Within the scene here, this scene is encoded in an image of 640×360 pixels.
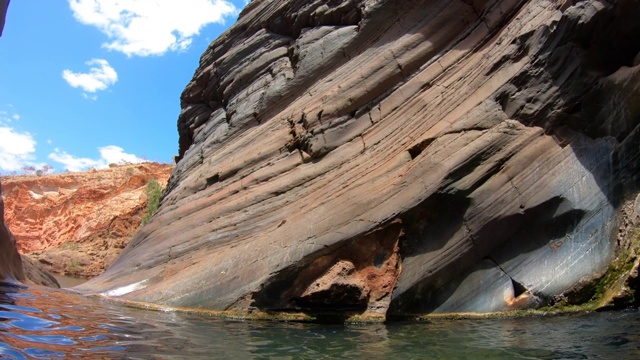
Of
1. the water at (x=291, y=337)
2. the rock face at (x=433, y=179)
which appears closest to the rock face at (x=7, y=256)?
the water at (x=291, y=337)

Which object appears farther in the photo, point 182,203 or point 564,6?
point 182,203

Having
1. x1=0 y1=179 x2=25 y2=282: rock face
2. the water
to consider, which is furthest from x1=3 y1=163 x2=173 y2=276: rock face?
the water

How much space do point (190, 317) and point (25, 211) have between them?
98.1ft

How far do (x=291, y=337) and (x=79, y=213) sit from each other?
95.3ft

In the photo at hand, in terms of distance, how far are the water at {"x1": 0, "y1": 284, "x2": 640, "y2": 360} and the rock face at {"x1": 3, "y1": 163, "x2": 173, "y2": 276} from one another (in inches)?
743

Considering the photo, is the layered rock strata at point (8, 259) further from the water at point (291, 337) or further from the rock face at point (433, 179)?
the rock face at point (433, 179)

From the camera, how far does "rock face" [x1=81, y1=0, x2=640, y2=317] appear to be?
8656mm

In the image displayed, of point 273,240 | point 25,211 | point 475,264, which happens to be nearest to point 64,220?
point 25,211

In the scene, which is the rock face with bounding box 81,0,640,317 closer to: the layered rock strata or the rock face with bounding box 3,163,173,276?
the layered rock strata

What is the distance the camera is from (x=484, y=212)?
877 centimetres

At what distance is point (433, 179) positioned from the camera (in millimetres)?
9125

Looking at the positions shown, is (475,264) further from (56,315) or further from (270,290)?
(56,315)

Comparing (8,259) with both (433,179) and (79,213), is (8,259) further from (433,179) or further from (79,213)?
(79,213)

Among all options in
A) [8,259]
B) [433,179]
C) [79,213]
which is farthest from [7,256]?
[79,213]
